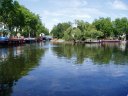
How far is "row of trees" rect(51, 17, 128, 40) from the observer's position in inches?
4823

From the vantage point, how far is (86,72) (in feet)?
93.1

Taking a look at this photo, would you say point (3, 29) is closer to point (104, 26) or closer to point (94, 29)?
point (94, 29)

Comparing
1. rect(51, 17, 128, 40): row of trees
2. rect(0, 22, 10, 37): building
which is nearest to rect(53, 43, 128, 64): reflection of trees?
rect(0, 22, 10, 37): building

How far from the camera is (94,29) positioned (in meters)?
135

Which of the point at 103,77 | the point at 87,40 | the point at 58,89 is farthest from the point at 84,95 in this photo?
the point at 87,40

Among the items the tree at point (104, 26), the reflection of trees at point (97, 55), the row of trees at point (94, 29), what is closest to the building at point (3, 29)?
the row of trees at point (94, 29)

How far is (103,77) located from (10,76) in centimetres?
776

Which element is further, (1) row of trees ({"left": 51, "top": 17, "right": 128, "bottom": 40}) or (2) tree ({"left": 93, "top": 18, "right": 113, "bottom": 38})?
(2) tree ({"left": 93, "top": 18, "right": 113, "bottom": 38})

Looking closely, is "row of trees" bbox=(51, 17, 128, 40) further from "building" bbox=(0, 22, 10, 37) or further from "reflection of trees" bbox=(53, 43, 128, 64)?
"reflection of trees" bbox=(53, 43, 128, 64)

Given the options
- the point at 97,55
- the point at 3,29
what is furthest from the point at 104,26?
the point at 97,55

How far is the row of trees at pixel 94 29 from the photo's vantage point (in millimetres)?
122500

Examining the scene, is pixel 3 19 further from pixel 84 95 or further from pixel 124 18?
pixel 124 18

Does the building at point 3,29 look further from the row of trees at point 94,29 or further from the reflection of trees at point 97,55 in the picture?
the reflection of trees at point 97,55

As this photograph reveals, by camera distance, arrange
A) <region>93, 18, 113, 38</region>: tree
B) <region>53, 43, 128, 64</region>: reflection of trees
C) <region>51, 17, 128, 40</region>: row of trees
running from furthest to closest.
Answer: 1. <region>93, 18, 113, 38</region>: tree
2. <region>51, 17, 128, 40</region>: row of trees
3. <region>53, 43, 128, 64</region>: reflection of trees
